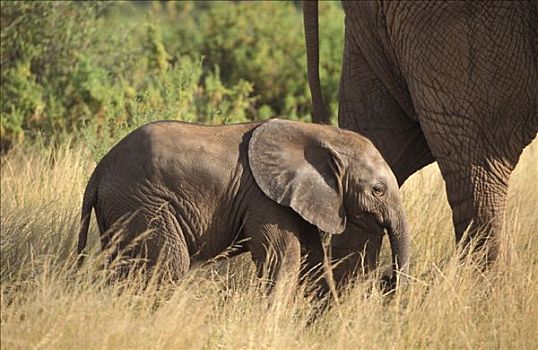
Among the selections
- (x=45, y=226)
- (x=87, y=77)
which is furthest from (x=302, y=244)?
(x=87, y=77)

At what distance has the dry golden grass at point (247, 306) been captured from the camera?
481 centimetres

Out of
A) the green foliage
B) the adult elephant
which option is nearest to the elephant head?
the adult elephant

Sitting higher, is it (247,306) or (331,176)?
(331,176)

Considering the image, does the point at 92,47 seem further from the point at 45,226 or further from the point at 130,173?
the point at 130,173

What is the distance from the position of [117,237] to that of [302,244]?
0.88 metres

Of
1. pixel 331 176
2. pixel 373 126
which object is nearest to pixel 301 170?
pixel 331 176

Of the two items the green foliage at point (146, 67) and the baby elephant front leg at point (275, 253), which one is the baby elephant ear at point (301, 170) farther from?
the green foliage at point (146, 67)

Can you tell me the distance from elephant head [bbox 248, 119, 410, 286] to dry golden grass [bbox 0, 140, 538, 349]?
0.30 metres

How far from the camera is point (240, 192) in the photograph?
5691 mm

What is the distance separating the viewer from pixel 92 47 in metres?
12.1

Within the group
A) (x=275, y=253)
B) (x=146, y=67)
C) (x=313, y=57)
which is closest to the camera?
(x=275, y=253)

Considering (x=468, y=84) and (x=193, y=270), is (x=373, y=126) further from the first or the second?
(x=193, y=270)

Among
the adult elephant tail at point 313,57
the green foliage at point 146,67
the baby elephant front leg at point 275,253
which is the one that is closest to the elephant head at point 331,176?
the baby elephant front leg at point 275,253

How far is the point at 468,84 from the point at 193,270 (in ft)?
4.75
